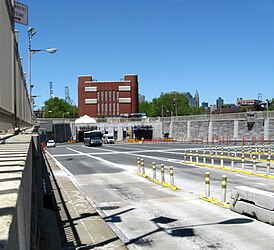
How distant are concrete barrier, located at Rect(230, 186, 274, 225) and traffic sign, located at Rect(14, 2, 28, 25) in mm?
8496

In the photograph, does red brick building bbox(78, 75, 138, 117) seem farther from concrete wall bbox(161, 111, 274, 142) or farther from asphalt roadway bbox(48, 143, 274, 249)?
asphalt roadway bbox(48, 143, 274, 249)

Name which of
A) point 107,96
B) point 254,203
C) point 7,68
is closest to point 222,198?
point 254,203

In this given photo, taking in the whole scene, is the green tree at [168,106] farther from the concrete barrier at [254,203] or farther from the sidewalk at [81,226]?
the concrete barrier at [254,203]

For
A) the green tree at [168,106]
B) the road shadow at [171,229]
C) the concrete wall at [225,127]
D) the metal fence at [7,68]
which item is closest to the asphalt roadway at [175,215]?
the road shadow at [171,229]

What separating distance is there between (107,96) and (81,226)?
5960 inches

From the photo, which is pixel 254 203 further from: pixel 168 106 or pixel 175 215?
pixel 168 106

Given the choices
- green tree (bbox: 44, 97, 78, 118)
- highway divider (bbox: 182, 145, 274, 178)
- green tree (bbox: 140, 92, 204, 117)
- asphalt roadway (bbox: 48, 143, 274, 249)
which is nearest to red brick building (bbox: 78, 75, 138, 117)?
green tree (bbox: 44, 97, 78, 118)

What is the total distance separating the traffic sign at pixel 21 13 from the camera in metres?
11.8

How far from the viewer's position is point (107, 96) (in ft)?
530

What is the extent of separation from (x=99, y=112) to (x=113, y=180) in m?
142

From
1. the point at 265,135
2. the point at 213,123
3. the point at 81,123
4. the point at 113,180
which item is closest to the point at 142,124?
the point at 81,123

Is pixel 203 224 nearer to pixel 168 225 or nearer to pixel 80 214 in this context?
pixel 168 225

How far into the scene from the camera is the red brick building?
159 metres

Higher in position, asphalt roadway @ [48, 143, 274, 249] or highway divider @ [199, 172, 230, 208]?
highway divider @ [199, 172, 230, 208]
